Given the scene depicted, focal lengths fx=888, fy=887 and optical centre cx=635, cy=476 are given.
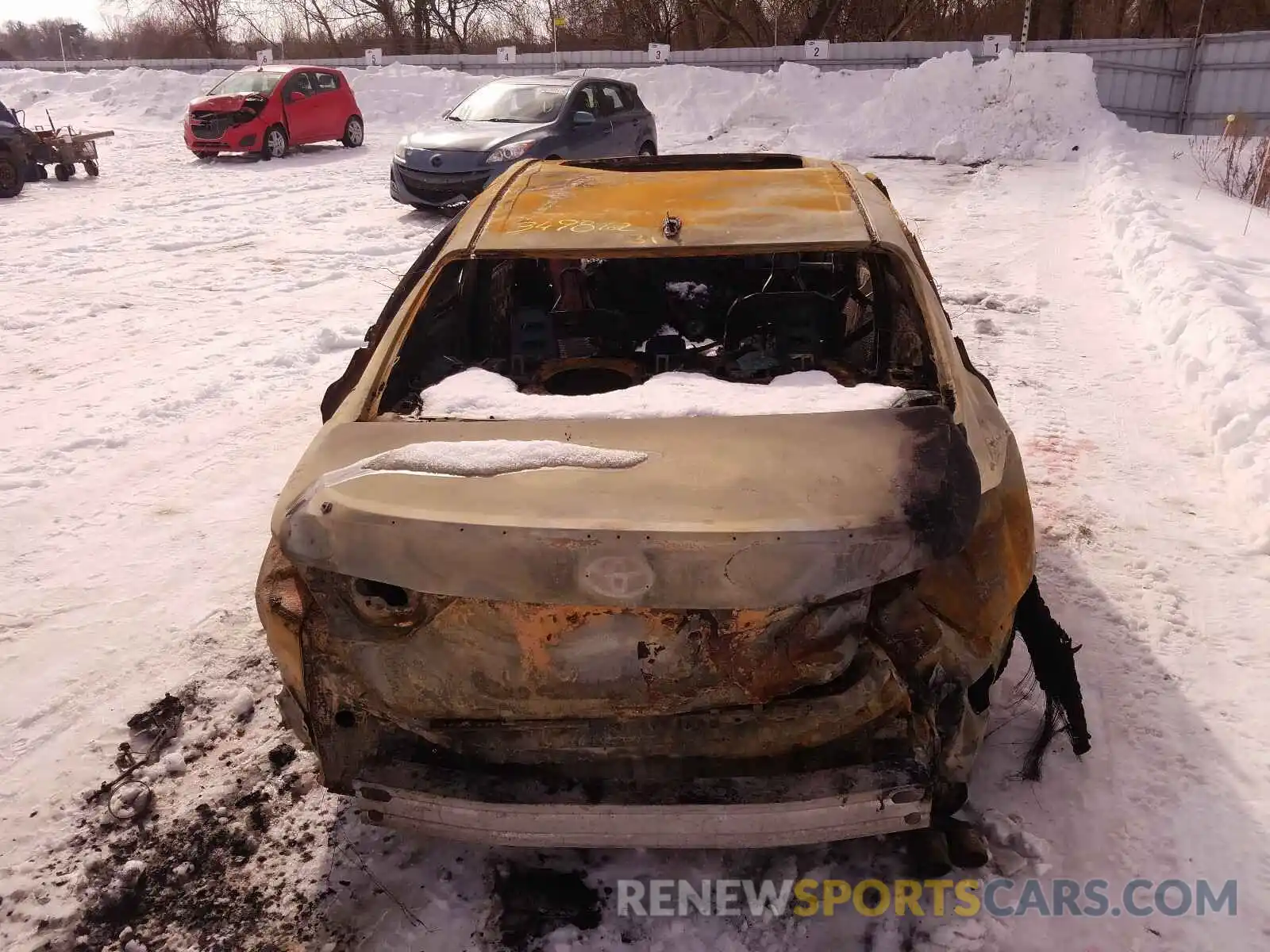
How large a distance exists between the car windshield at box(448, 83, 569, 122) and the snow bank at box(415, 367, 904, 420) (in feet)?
31.6

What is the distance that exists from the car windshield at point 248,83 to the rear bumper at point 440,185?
725cm

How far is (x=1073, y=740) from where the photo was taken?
9.16 ft

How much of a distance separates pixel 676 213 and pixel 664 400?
3.06 feet

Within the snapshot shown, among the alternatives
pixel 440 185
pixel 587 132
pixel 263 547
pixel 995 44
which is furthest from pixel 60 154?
pixel 995 44

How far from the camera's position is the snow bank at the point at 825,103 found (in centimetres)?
1634

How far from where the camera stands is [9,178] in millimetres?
12516

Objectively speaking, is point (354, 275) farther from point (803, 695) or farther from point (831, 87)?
point (831, 87)

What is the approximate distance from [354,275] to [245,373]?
2.65 meters

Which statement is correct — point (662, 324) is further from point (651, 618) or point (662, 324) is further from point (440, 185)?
point (440, 185)

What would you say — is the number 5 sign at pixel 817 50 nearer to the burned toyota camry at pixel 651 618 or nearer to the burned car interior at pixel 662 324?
the burned car interior at pixel 662 324

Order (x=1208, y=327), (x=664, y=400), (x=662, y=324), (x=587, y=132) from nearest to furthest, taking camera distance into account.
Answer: (x=664, y=400) < (x=662, y=324) < (x=1208, y=327) < (x=587, y=132)

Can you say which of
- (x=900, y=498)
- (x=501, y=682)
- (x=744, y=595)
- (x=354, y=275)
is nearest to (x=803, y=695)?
(x=744, y=595)

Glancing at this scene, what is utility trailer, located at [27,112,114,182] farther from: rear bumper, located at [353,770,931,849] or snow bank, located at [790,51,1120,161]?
rear bumper, located at [353,770,931,849]

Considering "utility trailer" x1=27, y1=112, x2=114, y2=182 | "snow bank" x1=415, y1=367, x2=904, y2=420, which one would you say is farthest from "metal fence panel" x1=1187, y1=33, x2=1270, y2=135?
"utility trailer" x1=27, y1=112, x2=114, y2=182
